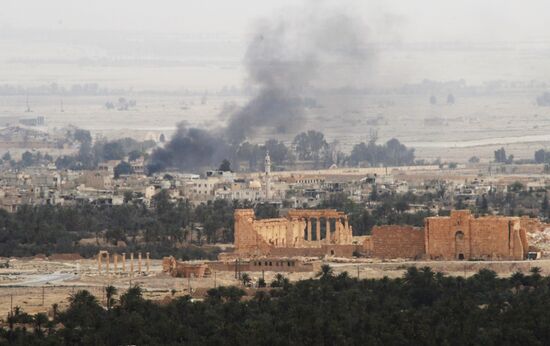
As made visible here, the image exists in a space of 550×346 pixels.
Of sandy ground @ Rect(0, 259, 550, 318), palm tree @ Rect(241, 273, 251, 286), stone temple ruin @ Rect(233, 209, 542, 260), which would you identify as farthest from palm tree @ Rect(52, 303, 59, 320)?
stone temple ruin @ Rect(233, 209, 542, 260)

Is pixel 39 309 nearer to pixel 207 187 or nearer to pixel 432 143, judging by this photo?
pixel 207 187

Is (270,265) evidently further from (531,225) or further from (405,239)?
(531,225)

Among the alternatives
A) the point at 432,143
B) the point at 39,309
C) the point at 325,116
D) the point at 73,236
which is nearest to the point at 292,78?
the point at 325,116

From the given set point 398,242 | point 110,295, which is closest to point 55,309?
point 110,295

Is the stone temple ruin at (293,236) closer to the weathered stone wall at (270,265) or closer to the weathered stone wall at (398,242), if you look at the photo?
the weathered stone wall at (398,242)

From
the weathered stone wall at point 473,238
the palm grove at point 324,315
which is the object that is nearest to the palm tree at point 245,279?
the palm grove at point 324,315
